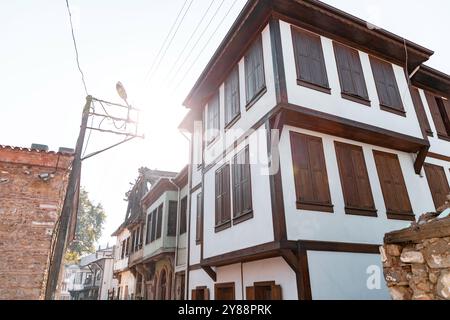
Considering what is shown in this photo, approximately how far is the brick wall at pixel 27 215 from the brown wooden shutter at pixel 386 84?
10.0m

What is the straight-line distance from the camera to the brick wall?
8297 millimetres

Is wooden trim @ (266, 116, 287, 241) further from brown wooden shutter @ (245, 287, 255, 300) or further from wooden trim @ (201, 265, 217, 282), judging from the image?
wooden trim @ (201, 265, 217, 282)

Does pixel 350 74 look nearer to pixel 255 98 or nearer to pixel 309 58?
pixel 309 58

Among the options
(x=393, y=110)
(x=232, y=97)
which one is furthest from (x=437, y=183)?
(x=232, y=97)

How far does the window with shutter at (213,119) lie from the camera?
10.7 meters

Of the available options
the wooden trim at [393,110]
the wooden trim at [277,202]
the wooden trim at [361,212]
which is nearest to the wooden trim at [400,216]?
the wooden trim at [361,212]

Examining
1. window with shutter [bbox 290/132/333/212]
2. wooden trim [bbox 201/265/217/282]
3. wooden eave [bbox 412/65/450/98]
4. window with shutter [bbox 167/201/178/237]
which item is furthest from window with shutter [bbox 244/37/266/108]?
window with shutter [bbox 167/201/178/237]

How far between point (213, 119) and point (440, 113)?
8689 millimetres

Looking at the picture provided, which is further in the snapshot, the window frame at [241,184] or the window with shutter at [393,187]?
the window with shutter at [393,187]

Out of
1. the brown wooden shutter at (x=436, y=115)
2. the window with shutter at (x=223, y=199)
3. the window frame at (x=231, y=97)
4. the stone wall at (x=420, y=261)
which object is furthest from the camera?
the brown wooden shutter at (x=436, y=115)

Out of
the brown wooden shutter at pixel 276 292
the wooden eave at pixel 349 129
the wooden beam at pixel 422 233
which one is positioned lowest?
the brown wooden shutter at pixel 276 292

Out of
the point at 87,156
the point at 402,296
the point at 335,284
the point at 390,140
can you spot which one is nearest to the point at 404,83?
the point at 390,140

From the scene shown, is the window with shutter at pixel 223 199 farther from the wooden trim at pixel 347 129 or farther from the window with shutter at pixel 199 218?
the wooden trim at pixel 347 129

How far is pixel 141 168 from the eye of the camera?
2152 cm
